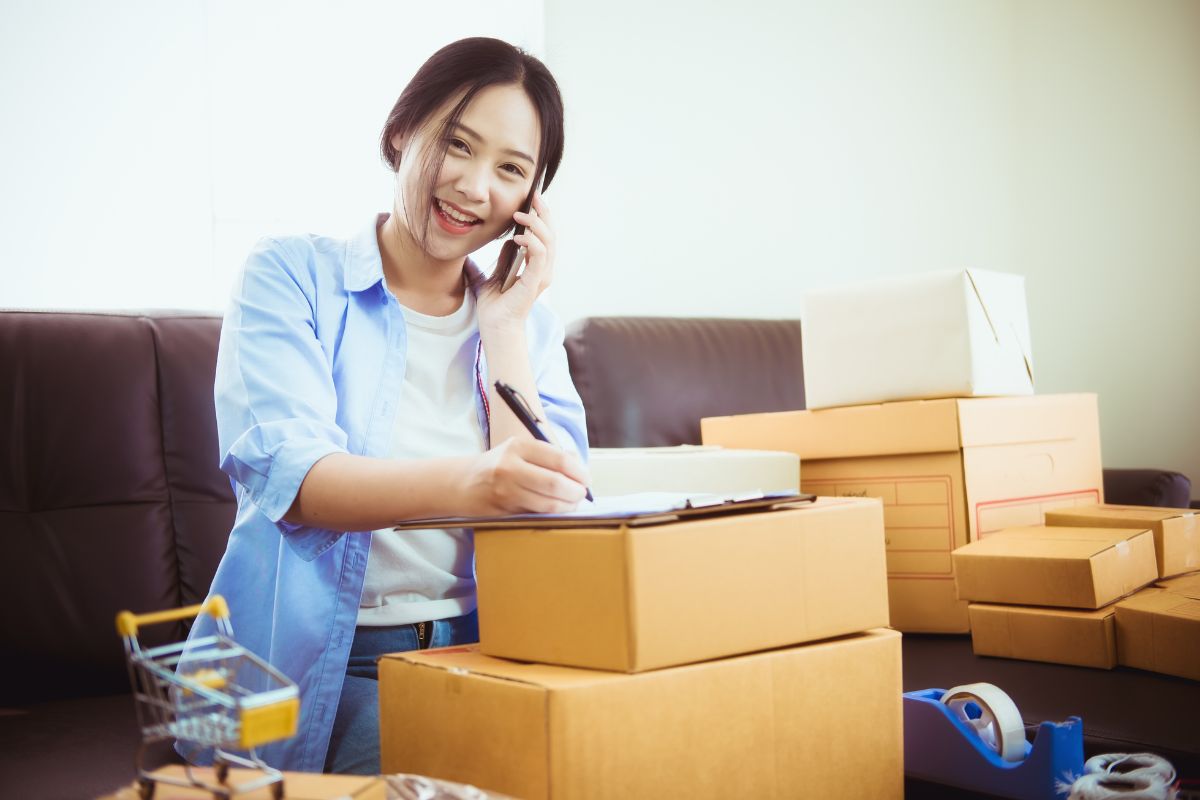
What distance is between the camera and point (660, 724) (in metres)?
0.72

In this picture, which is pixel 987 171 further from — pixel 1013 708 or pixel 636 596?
pixel 636 596

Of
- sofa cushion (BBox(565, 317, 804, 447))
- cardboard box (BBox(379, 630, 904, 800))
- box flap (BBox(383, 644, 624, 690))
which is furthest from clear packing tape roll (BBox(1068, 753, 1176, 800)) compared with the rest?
sofa cushion (BBox(565, 317, 804, 447))

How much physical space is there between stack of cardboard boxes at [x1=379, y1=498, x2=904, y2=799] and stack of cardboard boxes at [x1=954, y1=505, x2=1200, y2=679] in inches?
21.0

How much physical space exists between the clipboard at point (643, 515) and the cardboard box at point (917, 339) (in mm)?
792

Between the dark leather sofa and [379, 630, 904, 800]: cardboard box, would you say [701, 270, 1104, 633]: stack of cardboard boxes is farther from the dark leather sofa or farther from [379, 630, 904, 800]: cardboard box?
[379, 630, 904, 800]: cardboard box

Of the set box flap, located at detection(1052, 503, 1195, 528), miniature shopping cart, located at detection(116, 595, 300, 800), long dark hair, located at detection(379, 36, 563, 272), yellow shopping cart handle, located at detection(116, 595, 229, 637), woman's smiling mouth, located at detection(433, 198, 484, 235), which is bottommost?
box flap, located at detection(1052, 503, 1195, 528)

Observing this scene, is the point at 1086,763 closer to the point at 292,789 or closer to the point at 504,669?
the point at 504,669

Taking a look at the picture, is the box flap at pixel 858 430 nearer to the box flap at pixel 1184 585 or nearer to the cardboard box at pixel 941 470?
the cardboard box at pixel 941 470

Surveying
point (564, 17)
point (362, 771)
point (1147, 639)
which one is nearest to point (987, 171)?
point (564, 17)

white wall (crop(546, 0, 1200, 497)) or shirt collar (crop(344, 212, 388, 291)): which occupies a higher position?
white wall (crop(546, 0, 1200, 497))

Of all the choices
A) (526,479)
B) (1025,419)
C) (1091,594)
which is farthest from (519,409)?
(1025,419)

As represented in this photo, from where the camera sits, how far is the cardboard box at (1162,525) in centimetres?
143

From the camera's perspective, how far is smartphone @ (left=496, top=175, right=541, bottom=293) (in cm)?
128

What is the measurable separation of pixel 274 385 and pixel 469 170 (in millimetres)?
379
